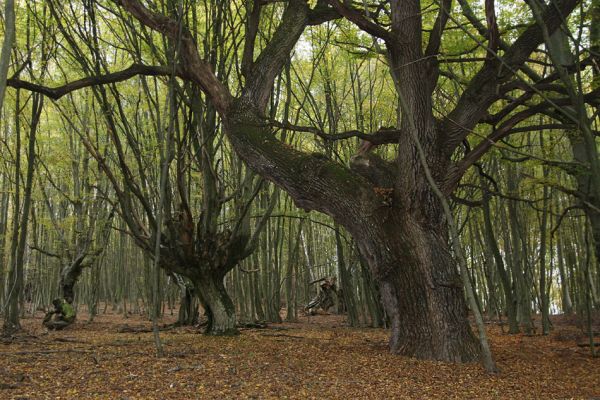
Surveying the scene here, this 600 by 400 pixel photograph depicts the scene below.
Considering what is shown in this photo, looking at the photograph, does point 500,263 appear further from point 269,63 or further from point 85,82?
point 85,82

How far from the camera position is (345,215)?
4.96 m

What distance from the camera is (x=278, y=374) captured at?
4.04 metres

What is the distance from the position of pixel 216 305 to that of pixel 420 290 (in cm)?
380

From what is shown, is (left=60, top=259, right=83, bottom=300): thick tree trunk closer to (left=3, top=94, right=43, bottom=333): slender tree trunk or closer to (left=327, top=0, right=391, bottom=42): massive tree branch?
(left=3, top=94, right=43, bottom=333): slender tree trunk

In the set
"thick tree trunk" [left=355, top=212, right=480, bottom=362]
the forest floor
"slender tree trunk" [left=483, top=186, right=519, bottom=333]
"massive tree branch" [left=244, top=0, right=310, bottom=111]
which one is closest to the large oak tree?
"thick tree trunk" [left=355, top=212, right=480, bottom=362]

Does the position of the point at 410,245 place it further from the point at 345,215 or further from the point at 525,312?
the point at 525,312

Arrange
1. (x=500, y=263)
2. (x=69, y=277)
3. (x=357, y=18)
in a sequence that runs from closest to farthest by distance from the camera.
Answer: (x=357, y=18)
(x=500, y=263)
(x=69, y=277)

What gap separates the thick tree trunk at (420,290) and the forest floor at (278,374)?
0.22m

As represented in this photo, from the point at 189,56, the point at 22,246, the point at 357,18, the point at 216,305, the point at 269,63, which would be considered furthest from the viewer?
the point at 216,305

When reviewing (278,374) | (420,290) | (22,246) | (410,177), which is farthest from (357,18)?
(22,246)

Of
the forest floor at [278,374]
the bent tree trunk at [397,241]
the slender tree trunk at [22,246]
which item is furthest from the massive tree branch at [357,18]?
the slender tree trunk at [22,246]

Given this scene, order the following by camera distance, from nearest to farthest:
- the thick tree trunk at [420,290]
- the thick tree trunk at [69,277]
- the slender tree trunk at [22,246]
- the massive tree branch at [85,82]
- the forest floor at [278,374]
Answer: the forest floor at [278,374] → the thick tree trunk at [420,290] → the massive tree branch at [85,82] → the slender tree trunk at [22,246] → the thick tree trunk at [69,277]

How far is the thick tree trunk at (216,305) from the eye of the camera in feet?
23.6

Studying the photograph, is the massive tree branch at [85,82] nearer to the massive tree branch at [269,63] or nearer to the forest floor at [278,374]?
the massive tree branch at [269,63]
